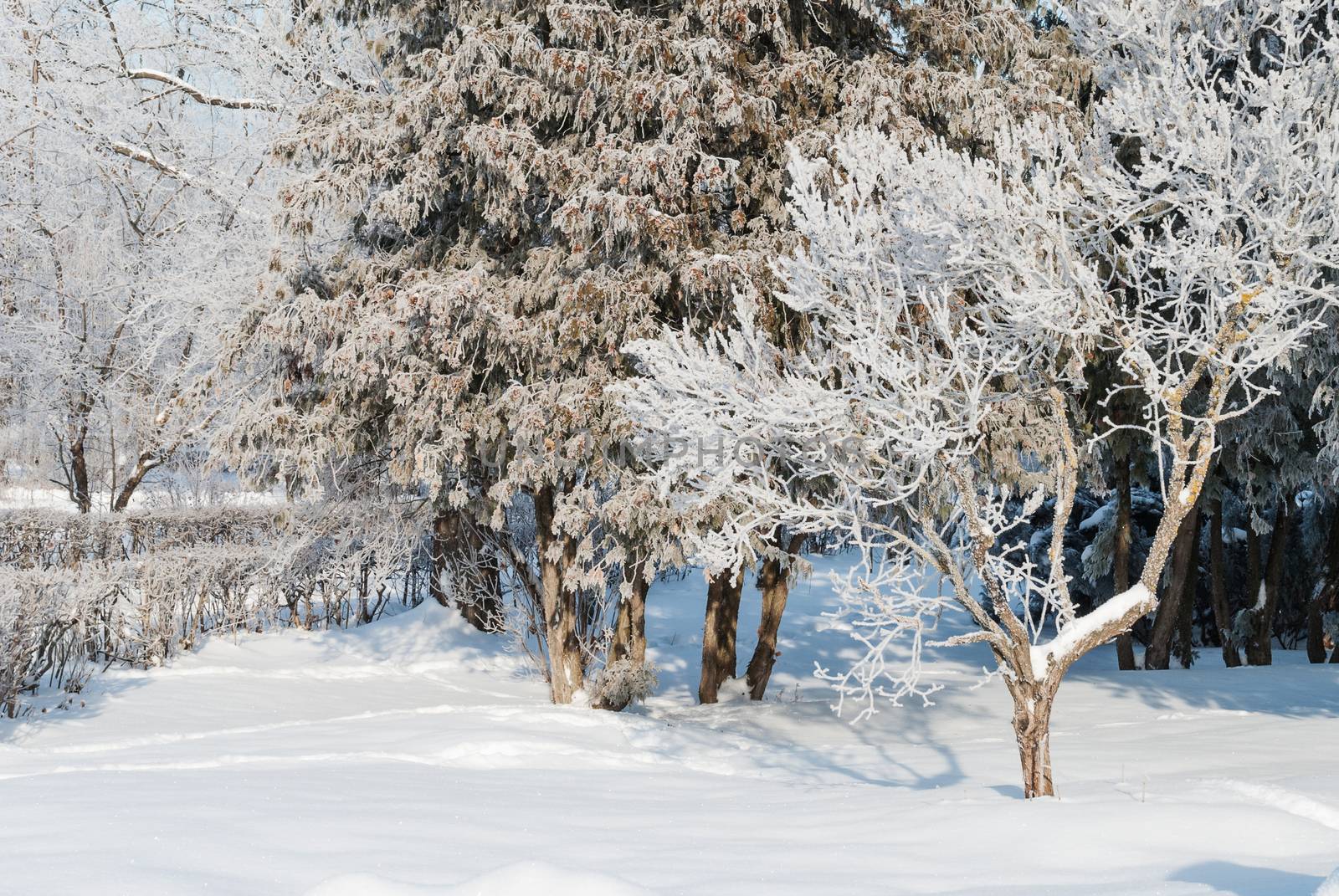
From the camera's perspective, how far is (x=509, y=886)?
12.0ft

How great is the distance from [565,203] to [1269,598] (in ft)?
33.8

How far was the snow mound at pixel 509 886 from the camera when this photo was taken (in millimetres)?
3580

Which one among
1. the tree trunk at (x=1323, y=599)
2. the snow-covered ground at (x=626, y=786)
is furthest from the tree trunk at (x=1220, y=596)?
the snow-covered ground at (x=626, y=786)

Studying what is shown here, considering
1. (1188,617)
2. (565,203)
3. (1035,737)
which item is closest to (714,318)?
(565,203)

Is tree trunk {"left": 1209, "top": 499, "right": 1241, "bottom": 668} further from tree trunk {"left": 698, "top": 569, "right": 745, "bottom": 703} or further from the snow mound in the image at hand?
the snow mound

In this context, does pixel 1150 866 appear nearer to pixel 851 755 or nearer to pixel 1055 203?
pixel 1055 203

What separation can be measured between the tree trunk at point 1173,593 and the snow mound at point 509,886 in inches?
385

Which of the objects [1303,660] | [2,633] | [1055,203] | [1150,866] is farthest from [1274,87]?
[1303,660]

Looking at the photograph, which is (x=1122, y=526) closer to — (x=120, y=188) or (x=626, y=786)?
(x=626, y=786)

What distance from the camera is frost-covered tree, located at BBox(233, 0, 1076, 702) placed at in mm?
8438

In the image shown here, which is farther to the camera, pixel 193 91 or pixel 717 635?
pixel 193 91

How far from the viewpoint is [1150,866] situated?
4402mm

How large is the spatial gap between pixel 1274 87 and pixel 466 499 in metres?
6.24

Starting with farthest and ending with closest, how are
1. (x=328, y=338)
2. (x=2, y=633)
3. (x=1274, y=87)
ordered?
1. (x=328, y=338)
2. (x=2, y=633)
3. (x=1274, y=87)
